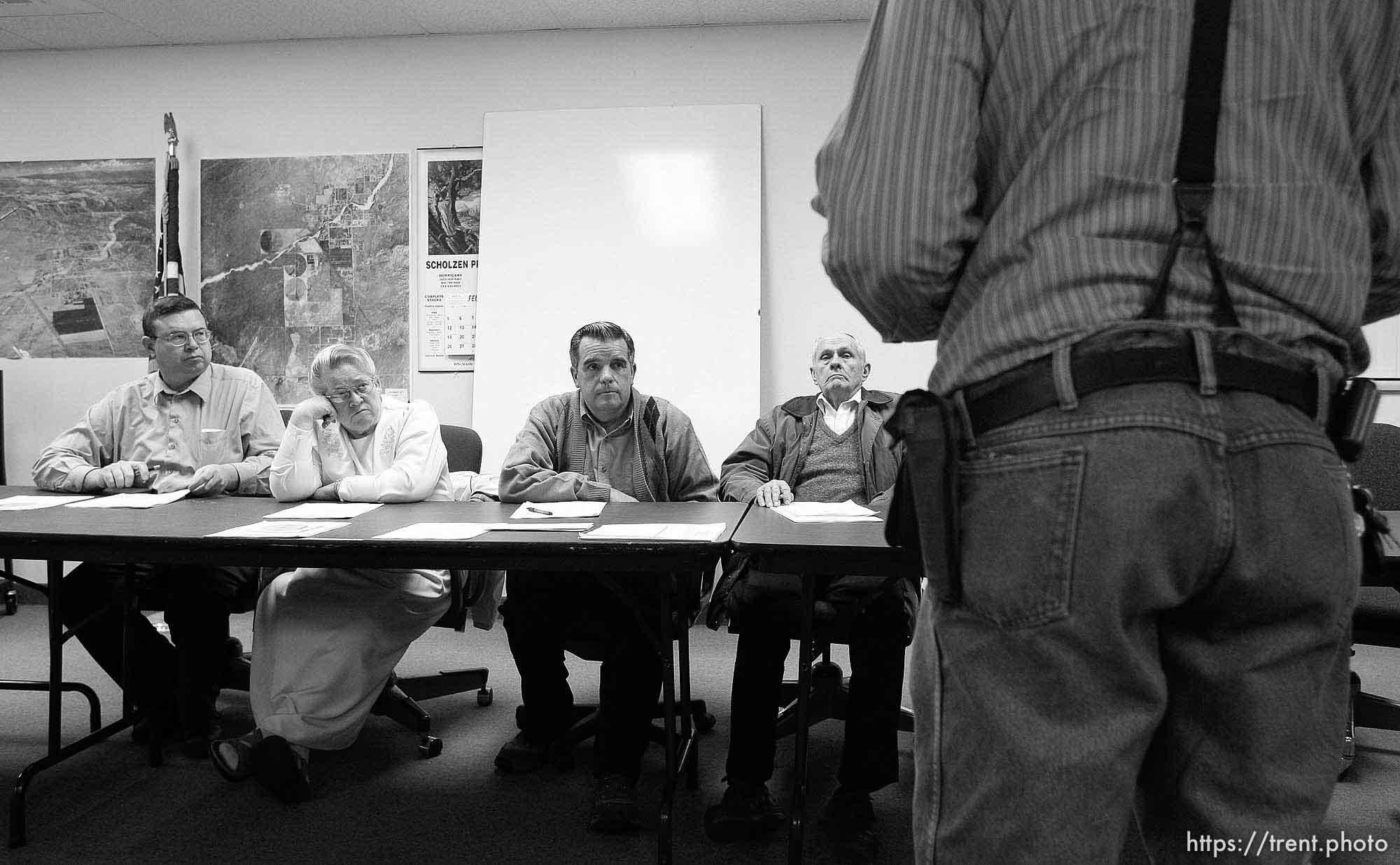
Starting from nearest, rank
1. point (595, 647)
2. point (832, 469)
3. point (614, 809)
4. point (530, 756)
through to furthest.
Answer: point (614, 809)
point (595, 647)
point (530, 756)
point (832, 469)

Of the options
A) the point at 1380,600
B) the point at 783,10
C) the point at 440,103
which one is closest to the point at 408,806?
the point at 1380,600

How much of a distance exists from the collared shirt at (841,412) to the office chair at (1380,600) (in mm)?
1313

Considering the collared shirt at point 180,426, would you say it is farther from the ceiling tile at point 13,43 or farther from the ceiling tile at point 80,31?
the ceiling tile at point 13,43

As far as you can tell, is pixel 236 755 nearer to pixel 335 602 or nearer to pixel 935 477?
pixel 335 602

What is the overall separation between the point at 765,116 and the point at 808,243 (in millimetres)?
612

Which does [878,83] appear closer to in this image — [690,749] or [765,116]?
[690,749]

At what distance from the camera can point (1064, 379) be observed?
71cm

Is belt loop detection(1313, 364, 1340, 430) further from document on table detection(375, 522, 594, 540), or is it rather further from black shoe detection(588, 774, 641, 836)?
black shoe detection(588, 774, 641, 836)

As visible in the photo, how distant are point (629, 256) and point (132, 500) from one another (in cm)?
234

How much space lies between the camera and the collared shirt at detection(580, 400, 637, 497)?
278 centimetres

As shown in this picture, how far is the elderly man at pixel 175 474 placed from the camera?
252 cm

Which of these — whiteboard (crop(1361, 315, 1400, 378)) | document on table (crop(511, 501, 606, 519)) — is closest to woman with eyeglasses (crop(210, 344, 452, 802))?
document on table (crop(511, 501, 606, 519))

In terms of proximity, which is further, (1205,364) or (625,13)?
(625,13)

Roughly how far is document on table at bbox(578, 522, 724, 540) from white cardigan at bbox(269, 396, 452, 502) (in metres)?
0.80
